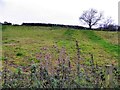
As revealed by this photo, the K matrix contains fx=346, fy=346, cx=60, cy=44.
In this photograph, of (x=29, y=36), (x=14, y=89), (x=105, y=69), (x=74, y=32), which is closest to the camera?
(x=14, y=89)

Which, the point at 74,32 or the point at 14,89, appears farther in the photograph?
the point at 74,32

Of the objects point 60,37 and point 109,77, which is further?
point 60,37

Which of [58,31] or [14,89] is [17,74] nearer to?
[14,89]

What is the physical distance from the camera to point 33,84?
6.53m

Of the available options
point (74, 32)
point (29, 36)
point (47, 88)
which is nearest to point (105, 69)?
point (47, 88)

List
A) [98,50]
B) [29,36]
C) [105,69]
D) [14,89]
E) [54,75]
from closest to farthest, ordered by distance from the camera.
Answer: [14,89], [54,75], [105,69], [98,50], [29,36]

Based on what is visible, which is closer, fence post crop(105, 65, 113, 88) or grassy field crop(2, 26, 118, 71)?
fence post crop(105, 65, 113, 88)

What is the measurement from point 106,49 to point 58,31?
8383mm

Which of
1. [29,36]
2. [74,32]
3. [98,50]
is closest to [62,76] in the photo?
[98,50]

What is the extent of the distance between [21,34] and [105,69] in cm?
1897

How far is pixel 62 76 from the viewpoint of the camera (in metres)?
6.93

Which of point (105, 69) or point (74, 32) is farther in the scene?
point (74, 32)

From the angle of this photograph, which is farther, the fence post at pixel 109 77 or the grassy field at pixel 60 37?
the grassy field at pixel 60 37

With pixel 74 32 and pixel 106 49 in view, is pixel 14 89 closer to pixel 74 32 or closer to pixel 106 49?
pixel 106 49
